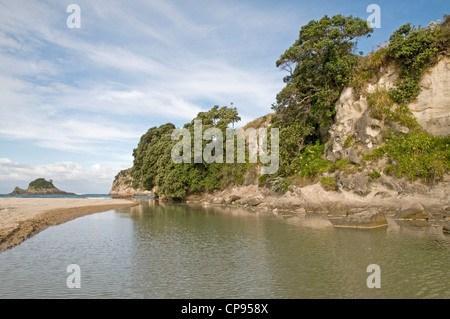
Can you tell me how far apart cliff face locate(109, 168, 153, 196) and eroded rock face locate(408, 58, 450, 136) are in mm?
117672

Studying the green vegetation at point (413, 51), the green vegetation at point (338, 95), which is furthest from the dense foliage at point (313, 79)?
the green vegetation at point (413, 51)

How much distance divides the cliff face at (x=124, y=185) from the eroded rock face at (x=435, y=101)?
117672 millimetres

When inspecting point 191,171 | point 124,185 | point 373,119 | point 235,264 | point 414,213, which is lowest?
point 235,264

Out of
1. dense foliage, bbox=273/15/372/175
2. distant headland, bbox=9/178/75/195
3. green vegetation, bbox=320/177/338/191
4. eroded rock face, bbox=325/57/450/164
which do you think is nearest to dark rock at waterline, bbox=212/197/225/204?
dense foliage, bbox=273/15/372/175

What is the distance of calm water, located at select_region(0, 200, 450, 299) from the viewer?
400 inches

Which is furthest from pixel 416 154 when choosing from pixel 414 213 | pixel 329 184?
pixel 329 184

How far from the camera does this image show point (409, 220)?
76.5 ft

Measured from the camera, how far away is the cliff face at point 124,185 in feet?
439

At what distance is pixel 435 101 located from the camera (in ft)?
92.7

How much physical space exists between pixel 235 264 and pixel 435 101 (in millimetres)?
25977

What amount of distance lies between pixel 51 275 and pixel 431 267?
1462 centimetres

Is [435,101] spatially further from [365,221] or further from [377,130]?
[365,221]

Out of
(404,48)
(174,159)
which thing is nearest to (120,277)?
(404,48)

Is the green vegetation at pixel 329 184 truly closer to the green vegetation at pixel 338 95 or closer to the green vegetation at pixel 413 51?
the green vegetation at pixel 338 95
